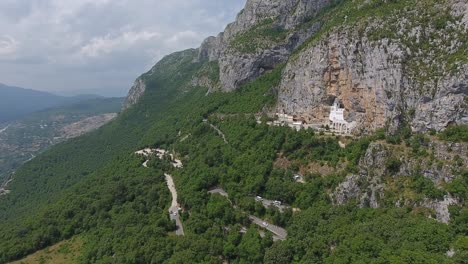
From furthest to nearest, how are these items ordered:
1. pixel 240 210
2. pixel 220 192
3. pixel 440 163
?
1. pixel 220 192
2. pixel 240 210
3. pixel 440 163

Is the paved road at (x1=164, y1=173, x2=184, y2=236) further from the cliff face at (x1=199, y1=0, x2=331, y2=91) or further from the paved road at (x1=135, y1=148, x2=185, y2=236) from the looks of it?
the cliff face at (x1=199, y1=0, x2=331, y2=91)

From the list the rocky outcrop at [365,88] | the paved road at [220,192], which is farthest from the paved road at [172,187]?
the rocky outcrop at [365,88]

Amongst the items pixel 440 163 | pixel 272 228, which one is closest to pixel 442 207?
pixel 440 163

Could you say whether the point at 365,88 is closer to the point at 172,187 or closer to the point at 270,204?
the point at 270,204

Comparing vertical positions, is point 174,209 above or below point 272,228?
below

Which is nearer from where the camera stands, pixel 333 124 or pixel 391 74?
pixel 391 74

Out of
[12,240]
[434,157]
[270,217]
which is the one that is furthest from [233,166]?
[12,240]

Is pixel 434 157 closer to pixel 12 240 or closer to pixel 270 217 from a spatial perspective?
pixel 270 217
